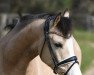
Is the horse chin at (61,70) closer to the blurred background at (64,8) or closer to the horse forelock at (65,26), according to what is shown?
the horse forelock at (65,26)

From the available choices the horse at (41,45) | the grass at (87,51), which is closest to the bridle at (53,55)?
the horse at (41,45)

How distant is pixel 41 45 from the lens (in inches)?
275

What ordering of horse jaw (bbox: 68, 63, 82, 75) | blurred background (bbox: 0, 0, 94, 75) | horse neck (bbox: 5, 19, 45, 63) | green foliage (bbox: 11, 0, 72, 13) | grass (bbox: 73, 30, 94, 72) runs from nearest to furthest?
horse jaw (bbox: 68, 63, 82, 75), horse neck (bbox: 5, 19, 45, 63), grass (bbox: 73, 30, 94, 72), blurred background (bbox: 0, 0, 94, 75), green foliage (bbox: 11, 0, 72, 13)

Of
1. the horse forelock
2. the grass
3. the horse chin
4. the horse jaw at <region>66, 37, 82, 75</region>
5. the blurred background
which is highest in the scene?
the horse forelock

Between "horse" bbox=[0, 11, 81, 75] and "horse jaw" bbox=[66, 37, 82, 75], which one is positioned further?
"horse" bbox=[0, 11, 81, 75]

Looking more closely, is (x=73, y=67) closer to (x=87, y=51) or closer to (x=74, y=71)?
(x=74, y=71)

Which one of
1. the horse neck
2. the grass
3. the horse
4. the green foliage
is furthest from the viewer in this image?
the green foliage

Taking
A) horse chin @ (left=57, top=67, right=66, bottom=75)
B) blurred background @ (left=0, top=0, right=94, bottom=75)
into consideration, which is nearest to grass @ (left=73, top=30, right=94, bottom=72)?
blurred background @ (left=0, top=0, right=94, bottom=75)

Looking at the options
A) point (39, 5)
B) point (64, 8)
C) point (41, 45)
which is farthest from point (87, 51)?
point (39, 5)

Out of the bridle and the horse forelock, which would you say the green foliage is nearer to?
the bridle

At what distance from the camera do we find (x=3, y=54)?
7.49 meters

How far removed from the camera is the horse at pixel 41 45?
266 inches

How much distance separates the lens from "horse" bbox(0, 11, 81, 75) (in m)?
6.75

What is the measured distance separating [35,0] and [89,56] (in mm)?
20775
